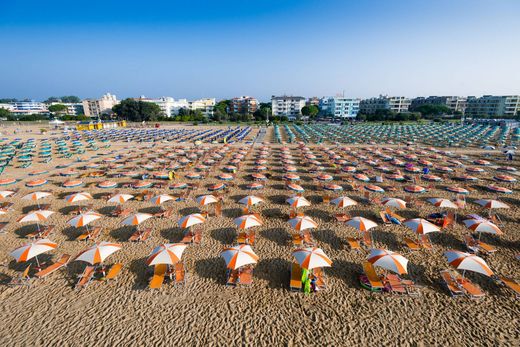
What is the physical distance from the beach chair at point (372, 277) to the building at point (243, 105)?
107175 mm

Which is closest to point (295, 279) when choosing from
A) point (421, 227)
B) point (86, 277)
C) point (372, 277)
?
point (372, 277)

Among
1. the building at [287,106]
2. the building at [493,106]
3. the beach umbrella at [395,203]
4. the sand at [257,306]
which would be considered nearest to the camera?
the sand at [257,306]

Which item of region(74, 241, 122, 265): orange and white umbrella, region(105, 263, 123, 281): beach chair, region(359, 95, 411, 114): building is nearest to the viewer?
region(74, 241, 122, 265): orange and white umbrella

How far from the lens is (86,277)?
8.33 metres

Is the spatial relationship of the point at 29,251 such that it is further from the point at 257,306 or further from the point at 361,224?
the point at 361,224

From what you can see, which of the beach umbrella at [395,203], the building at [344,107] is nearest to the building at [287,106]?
the building at [344,107]

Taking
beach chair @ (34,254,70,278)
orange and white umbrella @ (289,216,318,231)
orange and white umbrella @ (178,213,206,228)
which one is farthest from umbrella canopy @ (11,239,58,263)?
orange and white umbrella @ (289,216,318,231)

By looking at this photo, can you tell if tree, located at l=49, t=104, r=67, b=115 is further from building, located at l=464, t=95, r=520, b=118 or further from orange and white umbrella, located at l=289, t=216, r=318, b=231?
building, located at l=464, t=95, r=520, b=118

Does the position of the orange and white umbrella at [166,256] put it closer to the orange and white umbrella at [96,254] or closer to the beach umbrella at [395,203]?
the orange and white umbrella at [96,254]

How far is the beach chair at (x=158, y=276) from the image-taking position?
311 inches

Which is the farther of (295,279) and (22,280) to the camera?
(22,280)

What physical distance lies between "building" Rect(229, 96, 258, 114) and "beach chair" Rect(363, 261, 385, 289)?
107175 mm

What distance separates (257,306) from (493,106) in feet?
433

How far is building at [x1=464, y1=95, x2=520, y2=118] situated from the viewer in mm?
92500
